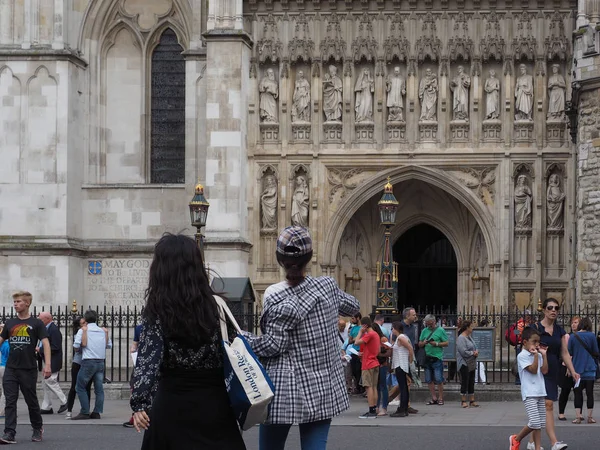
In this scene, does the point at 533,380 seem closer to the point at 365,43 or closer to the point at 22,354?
the point at 22,354

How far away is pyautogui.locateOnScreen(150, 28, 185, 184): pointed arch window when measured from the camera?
3045 cm

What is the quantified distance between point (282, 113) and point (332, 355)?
72.5 ft

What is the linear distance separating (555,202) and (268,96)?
21.5 feet

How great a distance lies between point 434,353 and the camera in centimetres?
2023

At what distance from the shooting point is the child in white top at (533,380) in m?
12.9

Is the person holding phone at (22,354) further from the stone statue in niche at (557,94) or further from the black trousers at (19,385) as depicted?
the stone statue in niche at (557,94)

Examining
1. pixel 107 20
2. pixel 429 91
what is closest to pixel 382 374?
pixel 429 91

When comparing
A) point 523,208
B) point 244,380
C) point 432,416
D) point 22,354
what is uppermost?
point 523,208

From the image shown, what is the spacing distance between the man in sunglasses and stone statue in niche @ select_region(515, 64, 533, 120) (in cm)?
1503

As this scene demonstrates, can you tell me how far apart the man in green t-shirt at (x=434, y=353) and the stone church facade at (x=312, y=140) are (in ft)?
26.4

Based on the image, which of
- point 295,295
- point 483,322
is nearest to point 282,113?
point 483,322

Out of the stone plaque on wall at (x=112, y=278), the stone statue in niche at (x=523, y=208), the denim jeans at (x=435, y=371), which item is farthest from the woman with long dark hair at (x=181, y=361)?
the stone plaque on wall at (x=112, y=278)

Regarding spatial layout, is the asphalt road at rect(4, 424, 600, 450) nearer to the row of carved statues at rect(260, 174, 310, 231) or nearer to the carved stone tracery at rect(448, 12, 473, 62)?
the row of carved statues at rect(260, 174, 310, 231)

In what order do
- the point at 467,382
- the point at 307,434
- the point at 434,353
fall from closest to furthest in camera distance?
1. the point at 307,434
2. the point at 467,382
3. the point at 434,353
